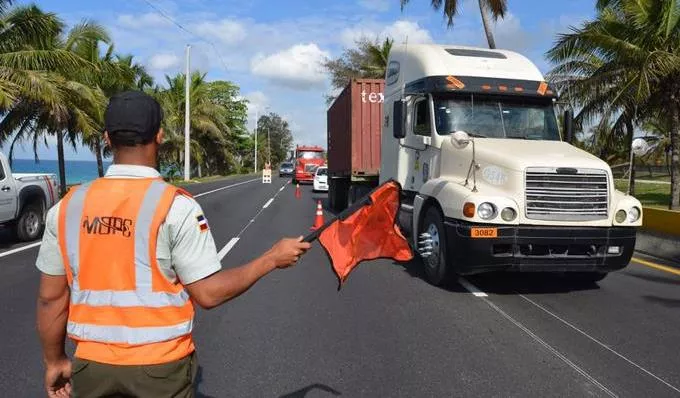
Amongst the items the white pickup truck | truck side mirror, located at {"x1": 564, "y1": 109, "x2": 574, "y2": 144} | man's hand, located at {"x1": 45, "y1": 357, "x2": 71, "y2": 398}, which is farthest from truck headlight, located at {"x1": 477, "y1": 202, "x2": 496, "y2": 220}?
the white pickup truck

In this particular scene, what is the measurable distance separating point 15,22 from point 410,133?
1420cm

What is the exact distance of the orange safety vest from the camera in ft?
7.02

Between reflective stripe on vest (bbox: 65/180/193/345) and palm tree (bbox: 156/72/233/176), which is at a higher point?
palm tree (bbox: 156/72/233/176)

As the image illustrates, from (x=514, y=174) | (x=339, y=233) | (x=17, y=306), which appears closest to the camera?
(x=339, y=233)

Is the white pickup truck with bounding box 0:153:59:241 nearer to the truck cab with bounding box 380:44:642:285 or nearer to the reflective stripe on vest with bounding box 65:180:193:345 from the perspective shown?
the truck cab with bounding box 380:44:642:285

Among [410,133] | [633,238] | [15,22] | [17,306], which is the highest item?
[15,22]

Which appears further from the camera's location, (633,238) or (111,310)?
(633,238)

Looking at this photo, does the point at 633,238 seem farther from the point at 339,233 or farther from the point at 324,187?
the point at 324,187

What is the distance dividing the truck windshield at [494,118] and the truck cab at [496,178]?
14 millimetres

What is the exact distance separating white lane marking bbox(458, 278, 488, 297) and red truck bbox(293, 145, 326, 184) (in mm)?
34665

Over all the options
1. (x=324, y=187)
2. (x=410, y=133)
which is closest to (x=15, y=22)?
(x=410, y=133)

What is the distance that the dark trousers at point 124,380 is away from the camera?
217 centimetres

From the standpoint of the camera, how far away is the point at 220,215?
17922 mm

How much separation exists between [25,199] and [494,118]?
864 centimetres
